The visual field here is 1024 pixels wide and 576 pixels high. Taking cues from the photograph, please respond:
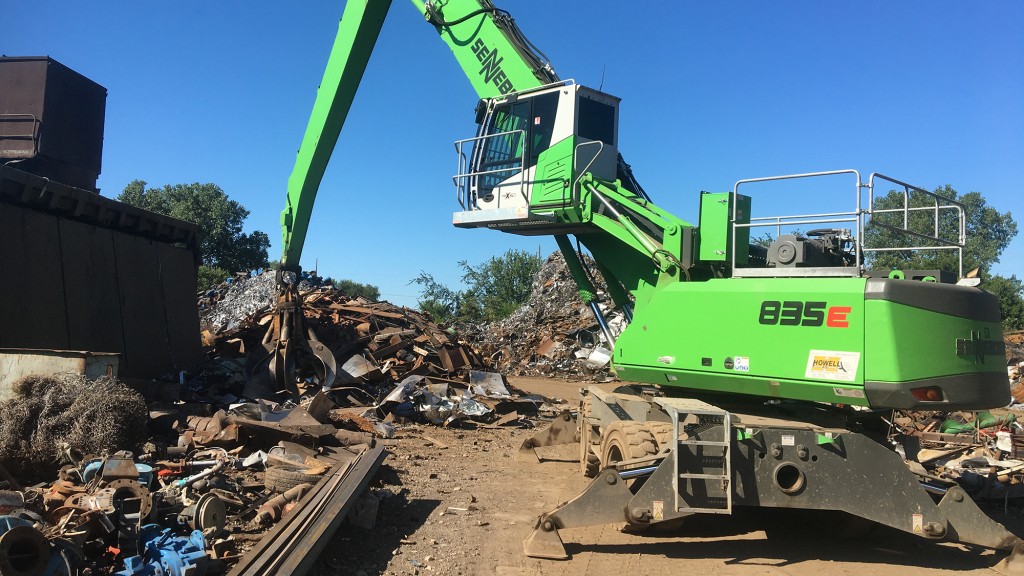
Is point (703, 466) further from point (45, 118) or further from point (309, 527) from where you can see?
point (45, 118)

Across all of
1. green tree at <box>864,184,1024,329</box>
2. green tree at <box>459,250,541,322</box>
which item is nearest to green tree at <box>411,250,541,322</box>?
Result: green tree at <box>459,250,541,322</box>

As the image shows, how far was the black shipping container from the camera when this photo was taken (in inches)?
570

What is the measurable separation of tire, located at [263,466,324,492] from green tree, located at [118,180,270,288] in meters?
A: 39.3

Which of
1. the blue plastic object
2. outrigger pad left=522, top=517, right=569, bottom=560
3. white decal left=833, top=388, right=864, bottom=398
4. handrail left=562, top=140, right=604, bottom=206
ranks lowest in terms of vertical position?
outrigger pad left=522, top=517, right=569, bottom=560

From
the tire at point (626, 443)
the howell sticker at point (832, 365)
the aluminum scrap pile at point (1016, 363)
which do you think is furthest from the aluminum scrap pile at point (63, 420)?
the aluminum scrap pile at point (1016, 363)

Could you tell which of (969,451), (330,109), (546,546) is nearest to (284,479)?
(546,546)

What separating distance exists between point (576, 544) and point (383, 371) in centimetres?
821

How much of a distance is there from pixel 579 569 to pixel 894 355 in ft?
8.88

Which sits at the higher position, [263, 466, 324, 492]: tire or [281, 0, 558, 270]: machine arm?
[281, 0, 558, 270]: machine arm

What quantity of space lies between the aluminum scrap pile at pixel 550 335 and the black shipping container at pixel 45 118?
33.4 ft

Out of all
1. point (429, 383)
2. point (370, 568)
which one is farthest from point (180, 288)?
point (370, 568)

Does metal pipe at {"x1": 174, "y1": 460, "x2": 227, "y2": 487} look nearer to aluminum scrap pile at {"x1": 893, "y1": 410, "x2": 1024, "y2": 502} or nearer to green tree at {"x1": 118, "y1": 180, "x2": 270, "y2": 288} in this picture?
aluminum scrap pile at {"x1": 893, "y1": 410, "x2": 1024, "y2": 502}

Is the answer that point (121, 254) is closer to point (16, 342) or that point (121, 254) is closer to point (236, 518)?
point (16, 342)

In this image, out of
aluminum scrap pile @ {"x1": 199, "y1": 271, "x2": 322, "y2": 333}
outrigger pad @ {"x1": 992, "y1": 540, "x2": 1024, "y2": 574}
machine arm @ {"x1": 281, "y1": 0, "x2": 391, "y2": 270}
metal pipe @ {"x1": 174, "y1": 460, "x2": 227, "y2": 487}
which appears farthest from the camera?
aluminum scrap pile @ {"x1": 199, "y1": 271, "x2": 322, "y2": 333}
